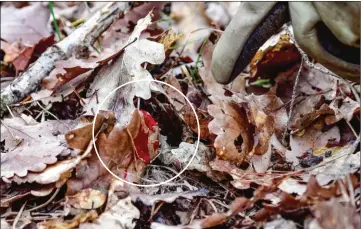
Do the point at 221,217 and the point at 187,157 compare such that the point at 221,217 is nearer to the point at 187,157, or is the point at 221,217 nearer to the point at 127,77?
the point at 187,157

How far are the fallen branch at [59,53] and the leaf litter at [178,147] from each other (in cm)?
5

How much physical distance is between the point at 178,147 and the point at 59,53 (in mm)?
906

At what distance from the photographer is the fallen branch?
8.80 feet

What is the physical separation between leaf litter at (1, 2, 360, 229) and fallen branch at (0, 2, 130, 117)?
5 cm

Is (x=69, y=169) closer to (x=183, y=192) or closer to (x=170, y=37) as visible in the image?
(x=183, y=192)

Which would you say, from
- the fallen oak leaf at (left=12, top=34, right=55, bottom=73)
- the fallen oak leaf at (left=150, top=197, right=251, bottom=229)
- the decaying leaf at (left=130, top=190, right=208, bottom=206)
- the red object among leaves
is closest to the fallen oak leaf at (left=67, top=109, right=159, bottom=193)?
the red object among leaves

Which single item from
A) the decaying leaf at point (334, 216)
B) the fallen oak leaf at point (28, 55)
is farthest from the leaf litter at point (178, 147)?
the fallen oak leaf at point (28, 55)

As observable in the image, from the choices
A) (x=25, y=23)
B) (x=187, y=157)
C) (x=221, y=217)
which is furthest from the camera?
(x=25, y=23)

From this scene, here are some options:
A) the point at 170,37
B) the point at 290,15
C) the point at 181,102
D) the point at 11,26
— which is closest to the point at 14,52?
the point at 11,26

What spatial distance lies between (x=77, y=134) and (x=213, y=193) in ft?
1.75

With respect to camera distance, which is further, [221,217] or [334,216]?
[221,217]

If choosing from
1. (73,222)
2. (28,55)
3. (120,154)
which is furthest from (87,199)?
(28,55)

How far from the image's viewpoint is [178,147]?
2.30 metres

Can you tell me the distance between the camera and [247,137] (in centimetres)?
229
